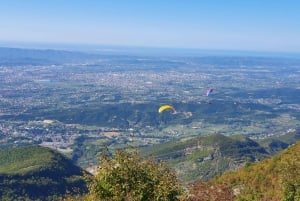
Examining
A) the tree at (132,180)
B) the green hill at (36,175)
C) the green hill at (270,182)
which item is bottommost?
the green hill at (36,175)

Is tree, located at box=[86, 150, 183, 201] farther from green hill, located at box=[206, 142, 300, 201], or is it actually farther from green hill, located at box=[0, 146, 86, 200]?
green hill, located at box=[0, 146, 86, 200]

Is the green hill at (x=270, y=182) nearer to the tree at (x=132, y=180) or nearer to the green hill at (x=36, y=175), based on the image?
the tree at (x=132, y=180)

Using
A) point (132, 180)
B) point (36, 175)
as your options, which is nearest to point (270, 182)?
point (132, 180)

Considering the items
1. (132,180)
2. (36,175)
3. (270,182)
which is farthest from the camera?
(36,175)

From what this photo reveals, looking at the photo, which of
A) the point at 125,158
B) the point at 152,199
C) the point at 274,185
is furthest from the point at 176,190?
the point at 274,185

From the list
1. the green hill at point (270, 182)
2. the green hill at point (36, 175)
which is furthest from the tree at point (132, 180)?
the green hill at point (36, 175)

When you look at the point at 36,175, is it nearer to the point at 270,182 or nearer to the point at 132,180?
the point at 270,182
